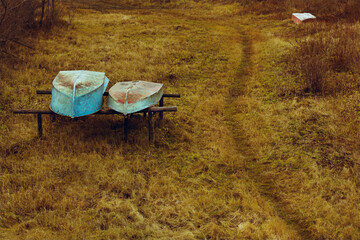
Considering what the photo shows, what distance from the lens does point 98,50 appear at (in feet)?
47.9

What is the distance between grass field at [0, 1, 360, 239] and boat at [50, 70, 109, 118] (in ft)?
2.51

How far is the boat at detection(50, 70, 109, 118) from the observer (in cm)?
730

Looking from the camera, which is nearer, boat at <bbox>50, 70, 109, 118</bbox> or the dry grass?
the dry grass

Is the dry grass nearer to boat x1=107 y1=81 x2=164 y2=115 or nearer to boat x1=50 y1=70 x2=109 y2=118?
boat x1=50 y1=70 x2=109 y2=118

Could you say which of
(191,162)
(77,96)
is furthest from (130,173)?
(77,96)

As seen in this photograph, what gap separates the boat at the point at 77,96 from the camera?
7305 millimetres

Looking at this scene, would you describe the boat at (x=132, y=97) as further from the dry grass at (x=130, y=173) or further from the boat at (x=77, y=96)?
the dry grass at (x=130, y=173)

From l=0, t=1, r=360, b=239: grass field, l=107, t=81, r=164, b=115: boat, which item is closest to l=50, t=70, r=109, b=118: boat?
l=107, t=81, r=164, b=115: boat

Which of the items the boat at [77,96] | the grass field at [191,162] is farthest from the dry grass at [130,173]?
the boat at [77,96]

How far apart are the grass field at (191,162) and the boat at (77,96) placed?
2.51 feet

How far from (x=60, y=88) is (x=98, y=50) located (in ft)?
24.8

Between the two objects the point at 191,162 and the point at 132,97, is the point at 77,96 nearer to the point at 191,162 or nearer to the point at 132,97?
the point at 132,97

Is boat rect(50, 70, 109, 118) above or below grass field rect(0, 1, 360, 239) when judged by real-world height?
above

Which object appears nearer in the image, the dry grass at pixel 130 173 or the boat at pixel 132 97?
the dry grass at pixel 130 173
